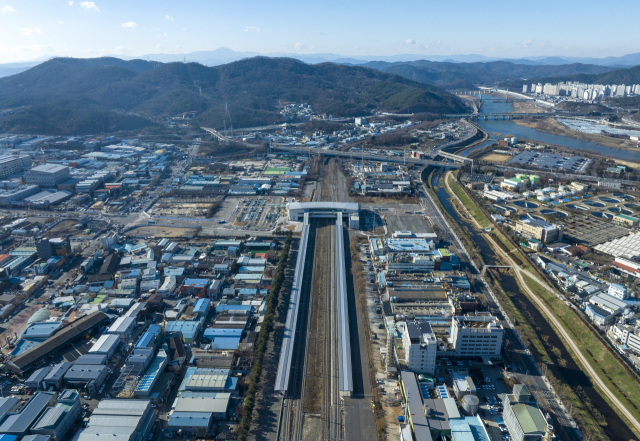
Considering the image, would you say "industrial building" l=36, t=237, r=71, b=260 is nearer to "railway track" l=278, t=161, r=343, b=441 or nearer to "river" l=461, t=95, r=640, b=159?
"railway track" l=278, t=161, r=343, b=441

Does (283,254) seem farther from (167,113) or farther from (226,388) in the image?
(167,113)

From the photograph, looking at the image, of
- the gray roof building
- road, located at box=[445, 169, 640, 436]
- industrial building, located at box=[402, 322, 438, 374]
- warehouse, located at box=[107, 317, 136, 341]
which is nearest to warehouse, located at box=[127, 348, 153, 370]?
warehouse, located at box=[107, 317, 136, 341]

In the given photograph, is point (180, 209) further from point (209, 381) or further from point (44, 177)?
point (209, 381)

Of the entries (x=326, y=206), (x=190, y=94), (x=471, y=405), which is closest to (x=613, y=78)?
(x=190, y=94)

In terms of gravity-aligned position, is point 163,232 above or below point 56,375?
above

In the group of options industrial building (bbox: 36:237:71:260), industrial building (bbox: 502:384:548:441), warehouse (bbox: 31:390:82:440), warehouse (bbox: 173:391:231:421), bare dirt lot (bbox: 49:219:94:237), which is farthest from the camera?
bare dirt lot (bbox: 49:219:94:237)

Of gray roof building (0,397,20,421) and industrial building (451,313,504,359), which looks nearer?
gray roof building (0,397,20,421)

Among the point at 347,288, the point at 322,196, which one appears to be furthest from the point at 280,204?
the point at 347,288
